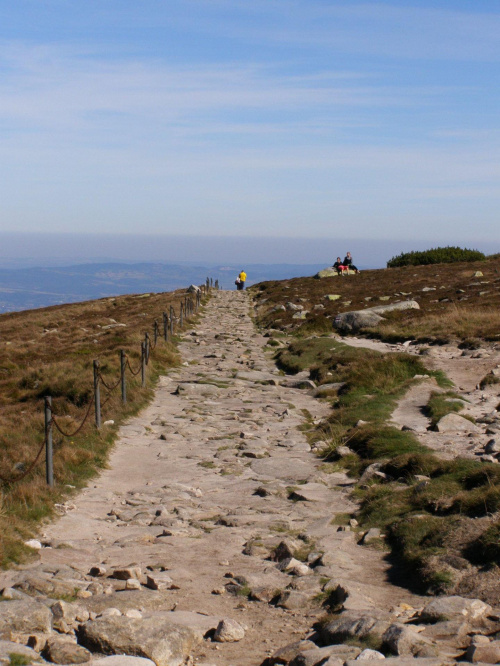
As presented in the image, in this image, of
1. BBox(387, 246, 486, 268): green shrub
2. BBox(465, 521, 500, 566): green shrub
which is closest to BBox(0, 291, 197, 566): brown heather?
BBox(465, 521, 500, 566): green shrub

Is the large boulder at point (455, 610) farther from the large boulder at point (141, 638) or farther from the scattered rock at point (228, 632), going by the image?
the large boulder at point (141, 638)

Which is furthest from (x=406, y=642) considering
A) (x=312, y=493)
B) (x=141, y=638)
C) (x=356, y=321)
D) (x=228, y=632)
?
(x=356, y=321)

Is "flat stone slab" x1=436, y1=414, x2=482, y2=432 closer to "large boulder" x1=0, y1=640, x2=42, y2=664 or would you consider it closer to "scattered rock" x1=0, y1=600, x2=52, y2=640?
"scattered rock" x1=0, y1=600, x2=52, y2=640

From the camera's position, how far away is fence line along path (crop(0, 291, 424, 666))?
18.8ft

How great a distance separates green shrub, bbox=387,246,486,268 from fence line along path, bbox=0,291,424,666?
167 feet

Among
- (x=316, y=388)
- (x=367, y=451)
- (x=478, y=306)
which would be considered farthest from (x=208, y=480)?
(x=478, y=306)

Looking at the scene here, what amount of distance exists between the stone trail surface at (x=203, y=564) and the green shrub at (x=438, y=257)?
170 ft

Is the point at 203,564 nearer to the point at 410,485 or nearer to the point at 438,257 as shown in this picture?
the point at 410,485

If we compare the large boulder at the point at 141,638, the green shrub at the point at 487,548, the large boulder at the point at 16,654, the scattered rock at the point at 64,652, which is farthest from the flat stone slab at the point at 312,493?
the large boulder at the point at 16,654

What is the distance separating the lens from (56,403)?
56.4 ft

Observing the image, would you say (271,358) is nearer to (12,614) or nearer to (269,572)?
→ (269,572)

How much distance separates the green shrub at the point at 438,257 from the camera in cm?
6300

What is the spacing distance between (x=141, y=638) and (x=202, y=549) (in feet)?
8.72

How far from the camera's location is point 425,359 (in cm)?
2008
